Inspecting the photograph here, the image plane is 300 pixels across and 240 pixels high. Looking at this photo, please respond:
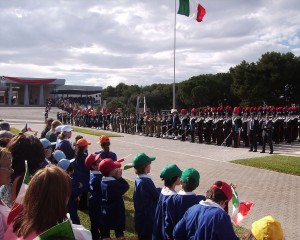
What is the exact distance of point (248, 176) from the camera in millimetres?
12164

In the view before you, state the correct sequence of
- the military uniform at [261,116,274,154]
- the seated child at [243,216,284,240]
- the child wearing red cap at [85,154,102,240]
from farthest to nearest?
the military uniform at [261,116,274,154]
the child wearing red cap at [85,154,102,240]
the seated child at [243,216,284,240]

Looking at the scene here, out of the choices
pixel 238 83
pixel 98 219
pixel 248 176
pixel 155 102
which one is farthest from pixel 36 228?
pixel 155 102

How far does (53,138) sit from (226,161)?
8047 millimetres

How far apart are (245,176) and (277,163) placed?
237 centimetres


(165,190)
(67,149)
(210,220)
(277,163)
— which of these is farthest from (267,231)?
(277,163)

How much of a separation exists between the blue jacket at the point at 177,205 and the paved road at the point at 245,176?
3.10m

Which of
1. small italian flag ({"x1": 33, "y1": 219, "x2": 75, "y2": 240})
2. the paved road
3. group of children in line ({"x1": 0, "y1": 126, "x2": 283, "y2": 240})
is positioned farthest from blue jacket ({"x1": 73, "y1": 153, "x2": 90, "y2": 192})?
small italian flag ({"x1": 33, "y1": 219, "x2": 75, "y2": 240})

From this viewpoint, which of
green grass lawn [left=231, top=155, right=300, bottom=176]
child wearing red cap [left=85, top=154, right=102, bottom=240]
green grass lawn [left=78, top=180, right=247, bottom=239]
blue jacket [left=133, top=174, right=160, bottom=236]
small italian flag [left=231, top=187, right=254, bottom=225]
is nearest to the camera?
small italian flag [left=231, top=187, right=254, bottom=225]

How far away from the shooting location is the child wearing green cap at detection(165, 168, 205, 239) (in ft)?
13.8

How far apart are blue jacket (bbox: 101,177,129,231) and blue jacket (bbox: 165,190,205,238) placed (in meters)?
1.23

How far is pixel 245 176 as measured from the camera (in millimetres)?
12164

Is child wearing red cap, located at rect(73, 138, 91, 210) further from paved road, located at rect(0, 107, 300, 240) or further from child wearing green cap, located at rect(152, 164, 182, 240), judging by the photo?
paved road, located at rect(0, 107, 300, 240)

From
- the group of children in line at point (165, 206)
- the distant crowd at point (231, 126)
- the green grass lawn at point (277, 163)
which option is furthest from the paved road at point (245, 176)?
the group of children in line at point (165, 206)

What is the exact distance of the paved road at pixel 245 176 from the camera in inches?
319
